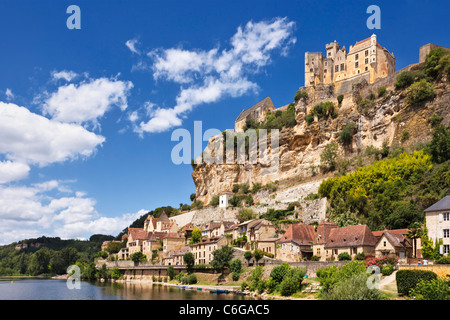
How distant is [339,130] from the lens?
208 feet

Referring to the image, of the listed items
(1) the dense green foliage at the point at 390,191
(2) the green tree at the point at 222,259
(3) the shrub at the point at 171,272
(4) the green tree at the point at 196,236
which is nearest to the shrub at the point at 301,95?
(1) the dense green foliage at the point at 390,191

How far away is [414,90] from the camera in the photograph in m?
52.9

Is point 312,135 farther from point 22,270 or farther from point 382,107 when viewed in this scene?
point 22,270

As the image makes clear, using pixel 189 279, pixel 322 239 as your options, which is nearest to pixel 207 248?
pixel 189 279

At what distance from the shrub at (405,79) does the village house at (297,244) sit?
24.0m

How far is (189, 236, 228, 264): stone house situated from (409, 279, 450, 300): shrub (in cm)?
3036

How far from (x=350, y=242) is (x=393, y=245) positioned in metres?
4.36

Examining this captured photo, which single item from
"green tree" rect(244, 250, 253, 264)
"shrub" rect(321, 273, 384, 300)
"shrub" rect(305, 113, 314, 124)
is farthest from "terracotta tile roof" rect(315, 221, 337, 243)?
"shrub" rect(305, 113, 314, 124)

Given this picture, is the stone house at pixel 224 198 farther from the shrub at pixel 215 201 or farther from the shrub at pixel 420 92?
the shrub at pixel 420 92

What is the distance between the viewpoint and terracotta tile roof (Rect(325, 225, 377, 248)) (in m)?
36.6

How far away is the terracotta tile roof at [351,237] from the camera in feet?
120

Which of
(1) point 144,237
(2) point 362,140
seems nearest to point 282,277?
(2) point 362,140
